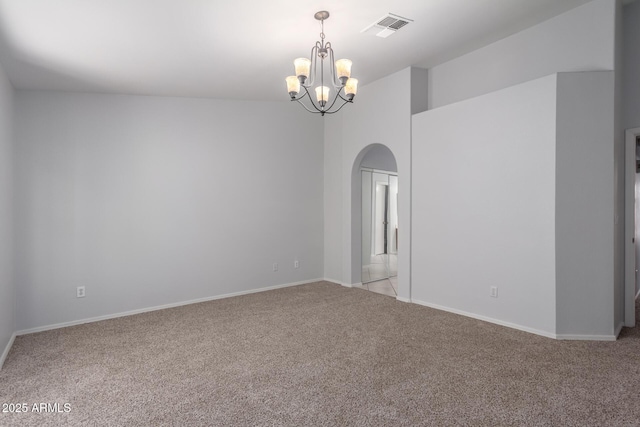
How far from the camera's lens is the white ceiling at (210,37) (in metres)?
2.81

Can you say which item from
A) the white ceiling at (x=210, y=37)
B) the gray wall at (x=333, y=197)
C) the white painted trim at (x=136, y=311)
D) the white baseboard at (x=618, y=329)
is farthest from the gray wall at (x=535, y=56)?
the white painted trim at (x=136, y=311)

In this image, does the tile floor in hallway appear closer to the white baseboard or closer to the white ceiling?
the white baseboard

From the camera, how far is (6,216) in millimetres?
3477

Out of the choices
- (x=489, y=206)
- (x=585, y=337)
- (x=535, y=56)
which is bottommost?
(x=585, y=337)

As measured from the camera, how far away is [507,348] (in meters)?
3.28

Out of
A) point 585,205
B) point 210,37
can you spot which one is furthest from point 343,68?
point 585,205

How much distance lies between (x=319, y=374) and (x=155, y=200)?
124 inches

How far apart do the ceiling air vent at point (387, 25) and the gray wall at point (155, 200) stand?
99.2 inches

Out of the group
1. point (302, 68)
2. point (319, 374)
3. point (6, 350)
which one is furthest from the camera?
point (6, 350)

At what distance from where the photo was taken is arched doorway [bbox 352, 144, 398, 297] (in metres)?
5.86

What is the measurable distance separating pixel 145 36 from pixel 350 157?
330cm

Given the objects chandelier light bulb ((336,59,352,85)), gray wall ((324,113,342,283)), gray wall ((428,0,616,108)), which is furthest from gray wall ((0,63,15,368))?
gray wall ((428,0,616,108))

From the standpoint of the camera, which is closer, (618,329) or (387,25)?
(387,25)

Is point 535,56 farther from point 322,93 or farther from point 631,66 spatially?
point 322,93
